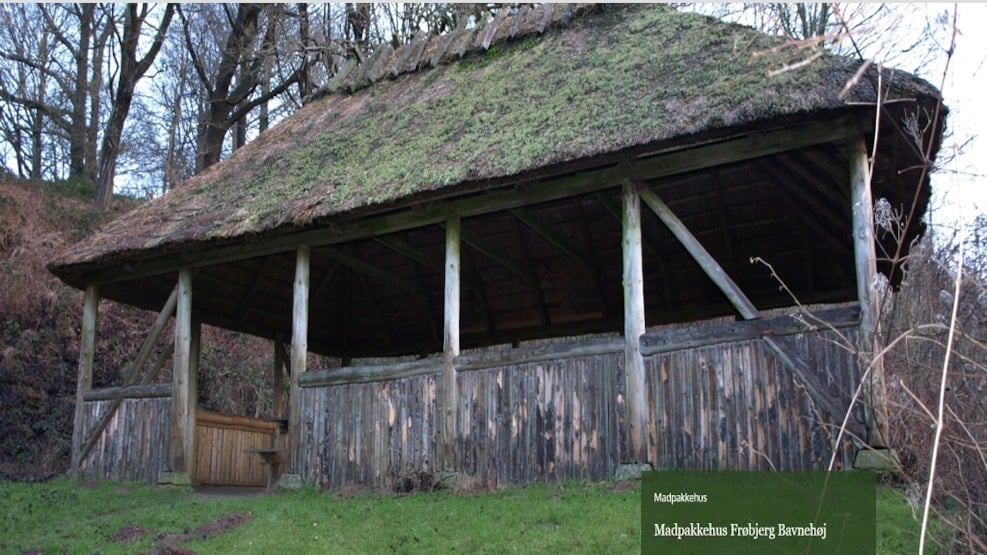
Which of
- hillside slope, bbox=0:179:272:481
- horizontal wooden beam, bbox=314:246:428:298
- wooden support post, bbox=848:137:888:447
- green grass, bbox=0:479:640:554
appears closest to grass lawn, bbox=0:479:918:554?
green grass, bbox=0:479:640:554

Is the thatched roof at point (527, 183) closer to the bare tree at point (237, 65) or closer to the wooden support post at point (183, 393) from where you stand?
the wooden support post at point (183, 393)

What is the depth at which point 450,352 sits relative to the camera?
31.4 ft

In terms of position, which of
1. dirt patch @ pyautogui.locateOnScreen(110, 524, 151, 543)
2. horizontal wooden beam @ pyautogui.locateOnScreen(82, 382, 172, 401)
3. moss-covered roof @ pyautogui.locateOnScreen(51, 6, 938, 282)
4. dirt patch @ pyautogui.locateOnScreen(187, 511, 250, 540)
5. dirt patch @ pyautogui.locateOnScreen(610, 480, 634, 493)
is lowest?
dirt patch @ pyautogui.locateOnScreen(110, 524, 151, 543)

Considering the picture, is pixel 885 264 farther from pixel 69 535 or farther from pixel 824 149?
pixel 69 535

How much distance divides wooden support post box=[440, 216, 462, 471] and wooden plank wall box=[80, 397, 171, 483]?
12.9ft

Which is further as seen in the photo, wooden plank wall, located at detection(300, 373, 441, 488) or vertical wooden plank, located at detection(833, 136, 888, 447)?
wooden plank wall, located at detection(300, 373, 441, 488)

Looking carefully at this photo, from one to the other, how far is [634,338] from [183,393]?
231 inches

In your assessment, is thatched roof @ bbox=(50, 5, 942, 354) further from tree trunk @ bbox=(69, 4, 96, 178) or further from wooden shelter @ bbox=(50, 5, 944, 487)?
tree trunk @ bbox=(69, 4, 96, 178)

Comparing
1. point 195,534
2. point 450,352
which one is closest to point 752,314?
point 450,352

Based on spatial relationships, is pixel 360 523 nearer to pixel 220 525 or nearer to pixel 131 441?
pixel 220 525

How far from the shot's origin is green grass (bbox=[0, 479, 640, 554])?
22.1 feet

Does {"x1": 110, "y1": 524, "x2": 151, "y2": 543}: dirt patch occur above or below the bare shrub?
below

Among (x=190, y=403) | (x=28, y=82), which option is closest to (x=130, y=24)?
(x=28, y=82)

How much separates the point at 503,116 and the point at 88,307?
253 inches
